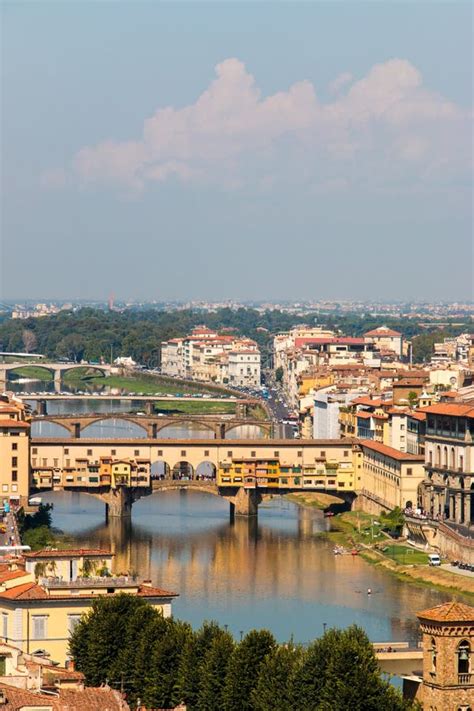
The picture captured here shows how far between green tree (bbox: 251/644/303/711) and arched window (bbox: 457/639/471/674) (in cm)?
277

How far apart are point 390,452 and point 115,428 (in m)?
37.7

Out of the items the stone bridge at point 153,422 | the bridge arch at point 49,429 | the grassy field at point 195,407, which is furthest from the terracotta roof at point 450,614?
the grassy field at point 195,407

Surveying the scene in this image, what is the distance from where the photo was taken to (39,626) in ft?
106

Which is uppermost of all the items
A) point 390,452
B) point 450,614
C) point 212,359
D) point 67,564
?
point 450,614

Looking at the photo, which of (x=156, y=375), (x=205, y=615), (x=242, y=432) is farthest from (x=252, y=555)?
(x=156, y=375)

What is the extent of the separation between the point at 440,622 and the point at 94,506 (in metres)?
46.5

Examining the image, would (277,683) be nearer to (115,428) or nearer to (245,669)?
(245,669)

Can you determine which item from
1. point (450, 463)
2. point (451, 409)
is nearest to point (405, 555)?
point (450, 463)

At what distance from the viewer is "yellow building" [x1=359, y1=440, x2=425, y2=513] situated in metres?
63.8

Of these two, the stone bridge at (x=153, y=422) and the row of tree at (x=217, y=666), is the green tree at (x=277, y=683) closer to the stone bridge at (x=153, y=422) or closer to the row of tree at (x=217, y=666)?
the row of tree at (x=217, y=666)

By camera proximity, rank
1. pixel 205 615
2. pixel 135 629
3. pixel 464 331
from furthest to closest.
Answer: pixel 464 331 → pixel 205 615 → pixel 135 629

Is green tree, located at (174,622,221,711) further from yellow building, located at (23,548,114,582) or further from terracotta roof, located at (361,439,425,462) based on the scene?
terracotta roof, located at (361,439,425,462)

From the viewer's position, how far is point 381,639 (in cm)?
4144

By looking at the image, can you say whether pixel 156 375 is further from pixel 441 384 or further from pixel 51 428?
pixel 441 384
